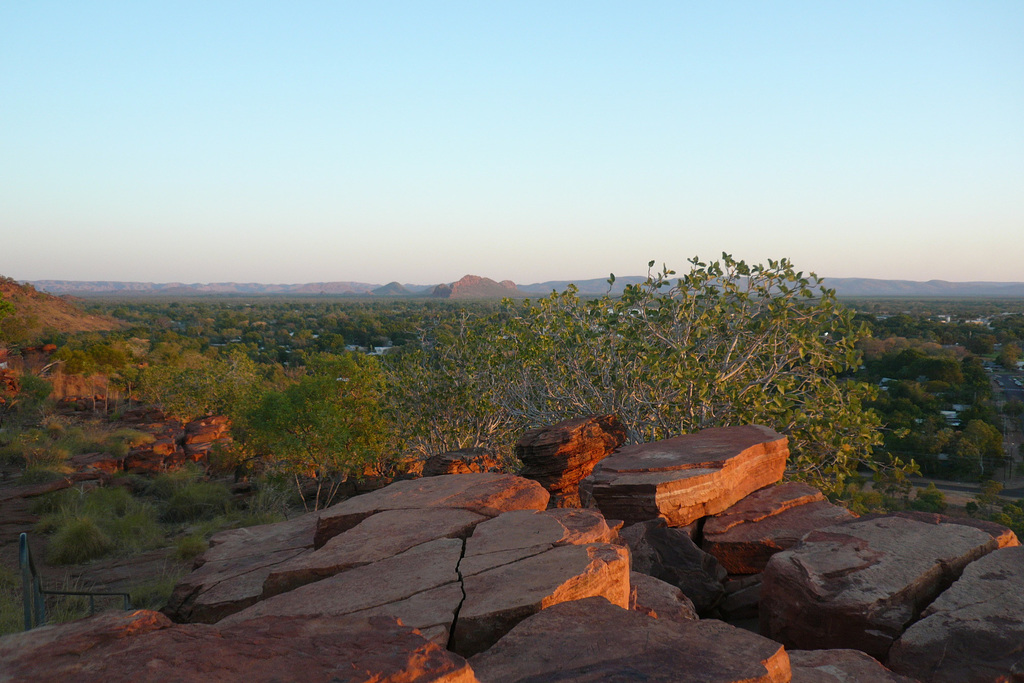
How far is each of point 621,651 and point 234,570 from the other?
409cm

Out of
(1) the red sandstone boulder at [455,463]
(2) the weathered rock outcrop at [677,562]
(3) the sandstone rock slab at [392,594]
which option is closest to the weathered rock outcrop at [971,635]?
(2) the weathered rock outcrop at [677,562]

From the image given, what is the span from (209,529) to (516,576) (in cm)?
1073

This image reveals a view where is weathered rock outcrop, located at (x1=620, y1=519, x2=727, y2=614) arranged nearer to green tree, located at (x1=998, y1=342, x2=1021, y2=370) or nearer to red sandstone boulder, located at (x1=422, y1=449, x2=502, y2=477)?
red sandstone boulder, located at (x1=422, y1=449, x2=502, y2=477)

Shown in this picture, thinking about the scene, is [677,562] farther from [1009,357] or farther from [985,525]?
[1009,357]

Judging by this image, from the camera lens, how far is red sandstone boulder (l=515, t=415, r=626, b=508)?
825 cm

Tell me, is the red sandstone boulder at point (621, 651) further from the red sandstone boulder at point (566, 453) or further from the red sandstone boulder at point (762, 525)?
the red sandstone boulder at point (566, 453)

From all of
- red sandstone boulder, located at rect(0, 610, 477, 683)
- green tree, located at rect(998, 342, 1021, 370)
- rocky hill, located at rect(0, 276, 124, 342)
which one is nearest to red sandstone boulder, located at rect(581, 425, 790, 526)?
red sandstone boulder, located at rect(0, 610, 477, 683)

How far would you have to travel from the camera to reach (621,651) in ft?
11.2

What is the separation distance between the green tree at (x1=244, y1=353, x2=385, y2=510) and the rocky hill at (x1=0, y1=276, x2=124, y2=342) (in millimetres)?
29771

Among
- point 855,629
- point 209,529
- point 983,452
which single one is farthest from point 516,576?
point 983,452

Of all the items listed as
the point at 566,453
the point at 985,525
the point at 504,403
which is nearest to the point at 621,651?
the point at 985,525

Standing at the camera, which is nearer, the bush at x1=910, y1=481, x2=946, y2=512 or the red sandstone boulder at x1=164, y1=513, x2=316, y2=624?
the red sandstone boulder at x1=164, y1=513, x2=316, y2=624

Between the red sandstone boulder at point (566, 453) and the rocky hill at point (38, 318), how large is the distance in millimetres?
36710

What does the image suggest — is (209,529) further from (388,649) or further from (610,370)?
(388,649)
